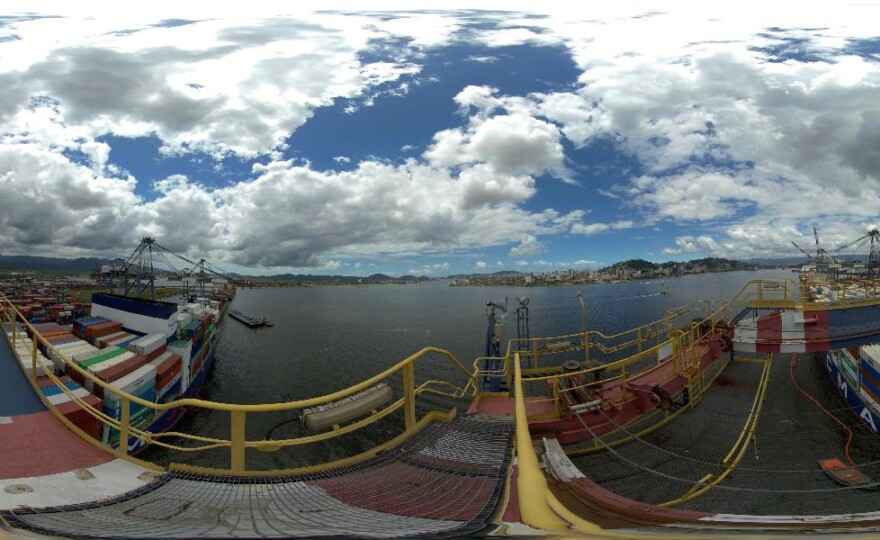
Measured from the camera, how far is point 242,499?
132 inches

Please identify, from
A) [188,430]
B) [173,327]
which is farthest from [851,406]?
[173,327]

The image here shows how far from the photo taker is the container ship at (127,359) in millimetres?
14070

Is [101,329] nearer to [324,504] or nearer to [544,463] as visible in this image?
[324,504]

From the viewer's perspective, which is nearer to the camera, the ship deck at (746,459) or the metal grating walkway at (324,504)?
the metal grating walkway at (324,504)

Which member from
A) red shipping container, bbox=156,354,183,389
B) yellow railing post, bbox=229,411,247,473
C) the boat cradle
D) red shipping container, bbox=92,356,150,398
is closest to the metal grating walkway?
yellow railing post, bbox=229,411,247,473

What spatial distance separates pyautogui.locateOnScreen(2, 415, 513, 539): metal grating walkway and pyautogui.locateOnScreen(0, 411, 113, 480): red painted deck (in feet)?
4.88

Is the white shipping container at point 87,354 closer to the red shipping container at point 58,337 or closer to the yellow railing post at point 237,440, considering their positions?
the red shipping container at point 58,337

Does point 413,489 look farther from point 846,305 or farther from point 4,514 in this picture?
point 846,305

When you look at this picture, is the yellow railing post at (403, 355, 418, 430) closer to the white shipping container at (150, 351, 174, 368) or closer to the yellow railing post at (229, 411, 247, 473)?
the yellow railing post at (229, 411, 247, 473)

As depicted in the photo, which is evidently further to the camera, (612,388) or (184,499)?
(612,388)

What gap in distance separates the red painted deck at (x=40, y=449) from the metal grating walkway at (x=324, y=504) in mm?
1489

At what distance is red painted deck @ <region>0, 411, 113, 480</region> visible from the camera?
420 cm

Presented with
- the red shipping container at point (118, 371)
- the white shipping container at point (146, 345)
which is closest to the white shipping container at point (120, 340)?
the white shipping container at point (146, 345)

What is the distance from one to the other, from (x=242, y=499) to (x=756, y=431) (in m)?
12.2
